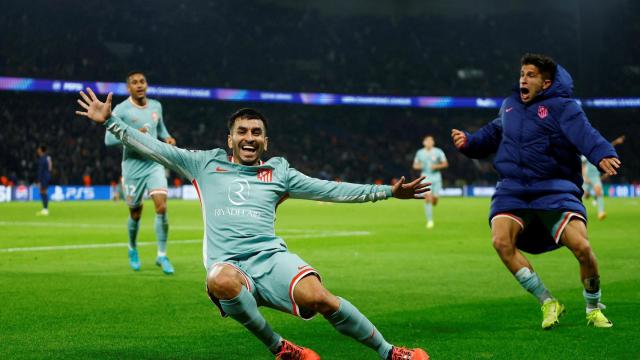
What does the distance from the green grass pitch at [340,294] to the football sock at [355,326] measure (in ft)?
A: 2.20

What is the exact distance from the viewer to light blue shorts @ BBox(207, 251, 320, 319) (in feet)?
17.0

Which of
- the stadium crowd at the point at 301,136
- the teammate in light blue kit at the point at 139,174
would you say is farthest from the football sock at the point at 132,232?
the stadium crowd at the point at 301,136

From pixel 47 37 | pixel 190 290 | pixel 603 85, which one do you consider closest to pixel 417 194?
pixel 190 290

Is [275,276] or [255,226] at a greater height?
[255,226]

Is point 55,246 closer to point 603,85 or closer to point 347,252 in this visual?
point 347,252

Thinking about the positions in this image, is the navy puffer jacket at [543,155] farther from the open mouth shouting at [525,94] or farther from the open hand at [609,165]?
the open hand at [609,165]

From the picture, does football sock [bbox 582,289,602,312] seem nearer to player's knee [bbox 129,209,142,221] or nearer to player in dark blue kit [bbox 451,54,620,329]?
player in dark blue kit [bbox 451,54,620,329]

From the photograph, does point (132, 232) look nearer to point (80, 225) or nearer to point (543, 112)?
point (543, 112)

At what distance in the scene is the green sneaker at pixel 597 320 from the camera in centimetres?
698

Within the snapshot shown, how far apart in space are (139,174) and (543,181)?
6.05 metres

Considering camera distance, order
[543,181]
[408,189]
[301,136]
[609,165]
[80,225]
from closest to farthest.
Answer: [408,189] < [609,165] < [543,181] < [80,225] < [301,136]

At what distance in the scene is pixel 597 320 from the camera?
23.1 ft

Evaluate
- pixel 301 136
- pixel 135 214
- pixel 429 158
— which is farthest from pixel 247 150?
pixel 301 136

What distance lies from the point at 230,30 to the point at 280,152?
9.87 m
